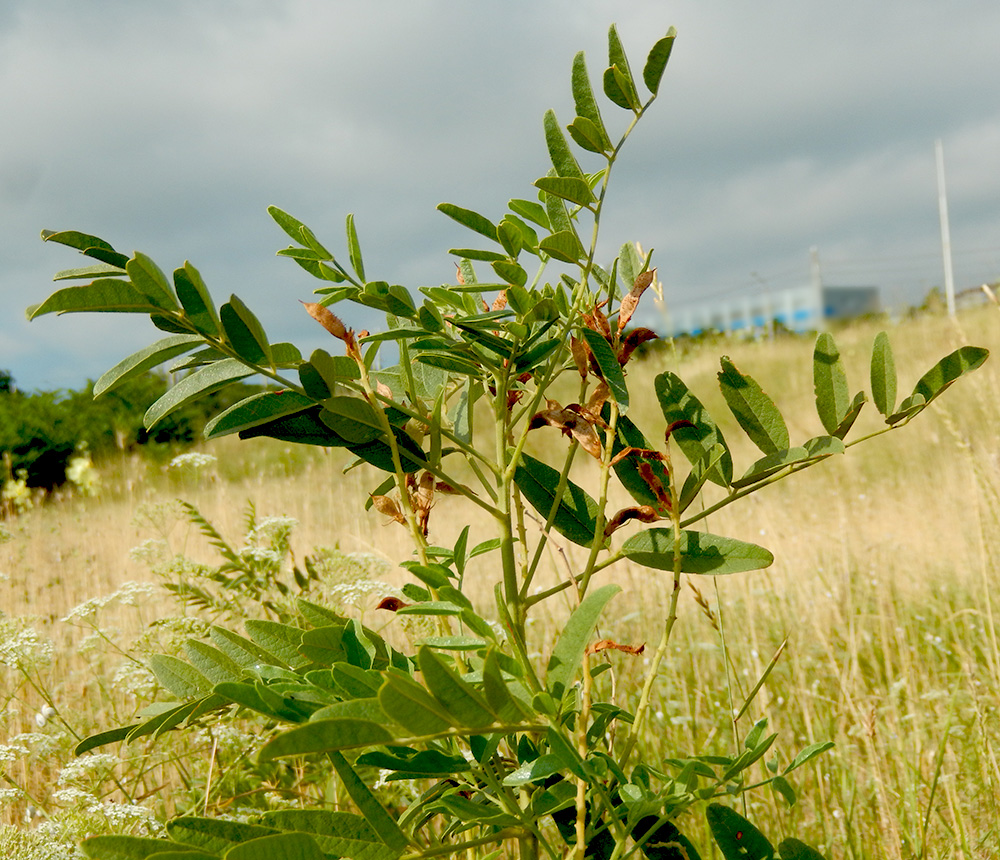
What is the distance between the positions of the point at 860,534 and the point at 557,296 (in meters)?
3.34

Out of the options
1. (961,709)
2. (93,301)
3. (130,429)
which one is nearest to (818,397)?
(93,301)

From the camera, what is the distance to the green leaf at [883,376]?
2.05 feet

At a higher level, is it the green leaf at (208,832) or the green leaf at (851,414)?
the green leaf at (851,414)

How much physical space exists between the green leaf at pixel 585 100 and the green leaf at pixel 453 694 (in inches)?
14.4

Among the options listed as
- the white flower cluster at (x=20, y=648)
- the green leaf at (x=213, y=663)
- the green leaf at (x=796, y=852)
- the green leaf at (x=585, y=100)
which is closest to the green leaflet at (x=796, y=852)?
A: the green leaf at (x=796, y=852)

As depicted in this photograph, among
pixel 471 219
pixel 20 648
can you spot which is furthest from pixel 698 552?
pixel 20 648

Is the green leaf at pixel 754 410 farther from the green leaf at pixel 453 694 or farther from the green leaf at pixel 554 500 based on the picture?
the green leaf at pixel 453 694

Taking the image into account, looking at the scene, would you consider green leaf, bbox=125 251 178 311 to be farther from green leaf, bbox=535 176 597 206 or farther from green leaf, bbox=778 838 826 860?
green leaf, bbox=778 838 826 860

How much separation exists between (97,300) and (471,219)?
246mm

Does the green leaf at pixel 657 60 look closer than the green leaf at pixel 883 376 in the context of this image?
Yes

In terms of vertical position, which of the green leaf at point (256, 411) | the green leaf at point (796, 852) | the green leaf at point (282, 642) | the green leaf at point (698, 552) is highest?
the green leaf at point (256, 411)

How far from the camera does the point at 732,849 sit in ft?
1.80

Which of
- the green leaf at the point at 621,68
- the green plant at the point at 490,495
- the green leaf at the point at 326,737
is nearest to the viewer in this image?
the green leaf at the point at 326,737

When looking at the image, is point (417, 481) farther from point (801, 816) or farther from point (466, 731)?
point (801, 816)
